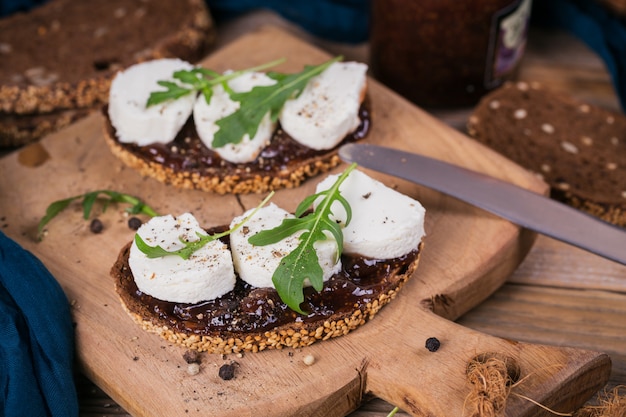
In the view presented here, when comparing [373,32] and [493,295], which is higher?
[373,32]

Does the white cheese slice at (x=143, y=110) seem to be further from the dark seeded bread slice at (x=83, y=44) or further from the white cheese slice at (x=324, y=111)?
the dark seeded bread slice at (x=83, y=44)

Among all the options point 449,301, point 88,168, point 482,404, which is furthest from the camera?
point 88,168

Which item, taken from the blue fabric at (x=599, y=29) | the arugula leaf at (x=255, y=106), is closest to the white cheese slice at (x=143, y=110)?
the arugula leaf at (x=255, y=106)

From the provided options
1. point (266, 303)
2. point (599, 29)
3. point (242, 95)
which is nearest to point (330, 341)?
point (266, 303)

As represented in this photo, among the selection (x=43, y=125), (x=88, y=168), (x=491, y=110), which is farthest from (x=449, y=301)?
(x=43, y=125)

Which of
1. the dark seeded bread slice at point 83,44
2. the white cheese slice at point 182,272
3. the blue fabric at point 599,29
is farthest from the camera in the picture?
the blue fabric at point 599,29

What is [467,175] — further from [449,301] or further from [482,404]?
[482,404]

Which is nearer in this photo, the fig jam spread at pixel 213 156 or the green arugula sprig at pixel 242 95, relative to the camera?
the green arugula sprig at pixel 242 95
